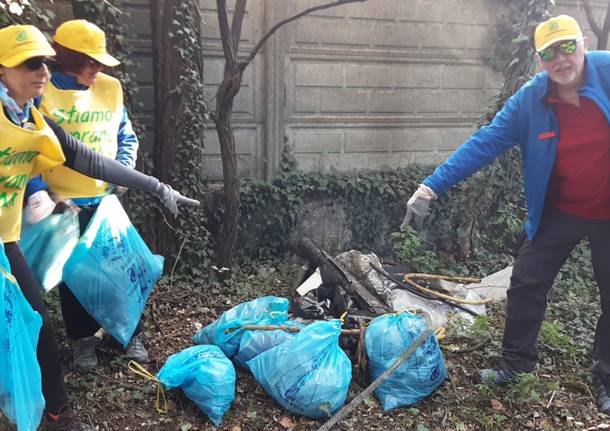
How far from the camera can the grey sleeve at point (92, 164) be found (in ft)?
7.72

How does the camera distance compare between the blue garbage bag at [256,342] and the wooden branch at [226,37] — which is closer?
the blue garbage bag at [256,342]

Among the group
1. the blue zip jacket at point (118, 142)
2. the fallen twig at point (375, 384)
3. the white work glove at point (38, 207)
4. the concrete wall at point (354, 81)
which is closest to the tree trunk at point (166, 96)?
the concrete wall at point (354, 81)

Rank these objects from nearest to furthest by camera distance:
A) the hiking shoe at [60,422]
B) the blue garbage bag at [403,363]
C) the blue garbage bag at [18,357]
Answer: the blue garbage bag at [18,357] < the hiking shoe at [60,422] < the blue garbage bag at [403,363]

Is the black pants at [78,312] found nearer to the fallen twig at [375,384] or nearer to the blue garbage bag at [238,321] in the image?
the blue garbage bag at [238,321]

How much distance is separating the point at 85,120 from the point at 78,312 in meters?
1.06

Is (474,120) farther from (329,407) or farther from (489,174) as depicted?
(329,407)

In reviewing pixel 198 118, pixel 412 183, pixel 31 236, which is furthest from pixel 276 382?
pixel 412 183

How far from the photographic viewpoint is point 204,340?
10.5 feet

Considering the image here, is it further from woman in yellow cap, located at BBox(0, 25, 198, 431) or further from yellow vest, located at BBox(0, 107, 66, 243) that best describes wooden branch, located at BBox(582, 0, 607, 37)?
yellow vest, located at BBox(0, 107, 66, 243)

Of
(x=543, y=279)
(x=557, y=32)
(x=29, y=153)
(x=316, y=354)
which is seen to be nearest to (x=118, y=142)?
(x=29, y=153)

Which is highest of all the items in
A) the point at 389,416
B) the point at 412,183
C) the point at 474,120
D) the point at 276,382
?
the point at 474,120

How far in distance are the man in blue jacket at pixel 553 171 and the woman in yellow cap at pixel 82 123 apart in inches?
68.0

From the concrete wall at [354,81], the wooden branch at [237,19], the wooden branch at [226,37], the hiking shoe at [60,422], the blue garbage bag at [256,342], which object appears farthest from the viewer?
the concrete wall at [354,81]

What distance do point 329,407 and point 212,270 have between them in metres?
2.01
